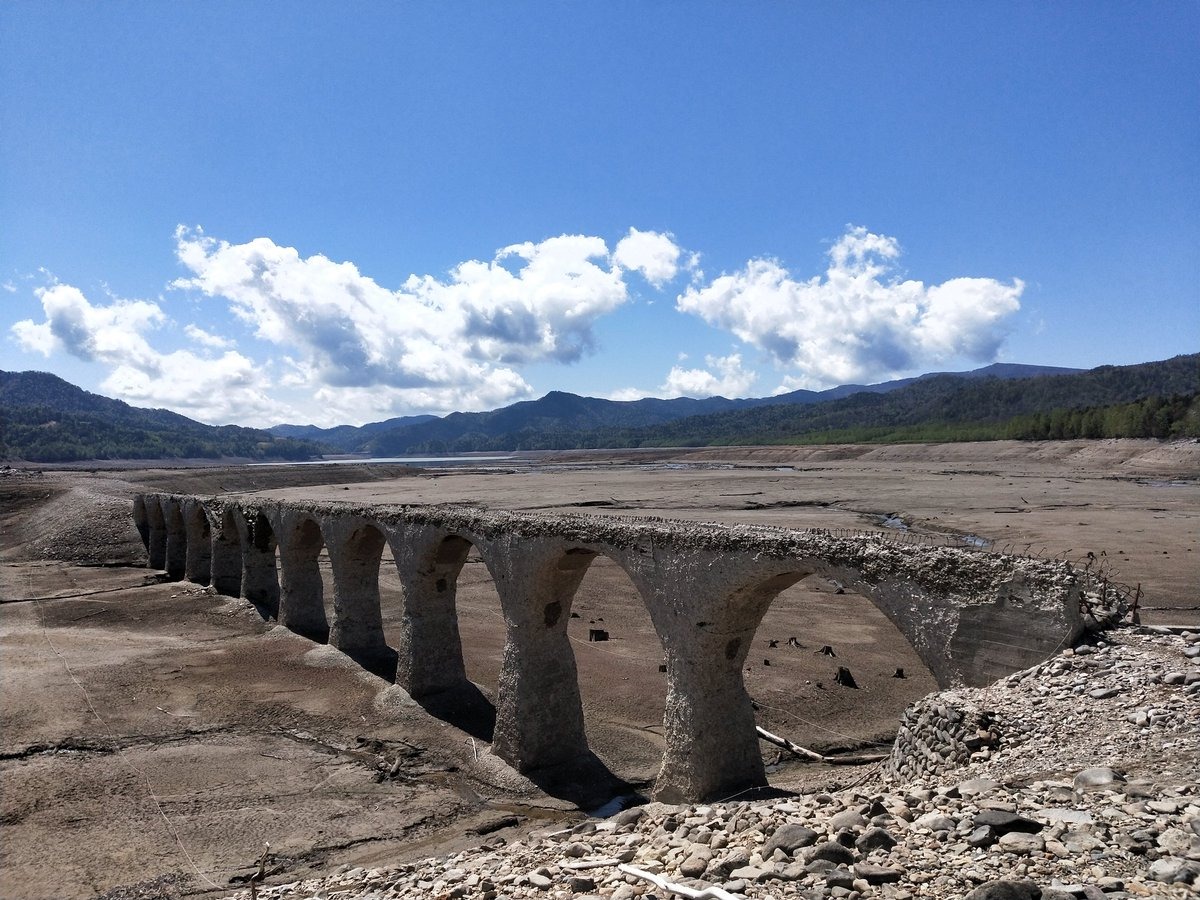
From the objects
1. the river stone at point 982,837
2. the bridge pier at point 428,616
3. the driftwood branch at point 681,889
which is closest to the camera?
the river stone at point 982,837

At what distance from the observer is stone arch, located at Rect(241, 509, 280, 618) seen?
97.8ft

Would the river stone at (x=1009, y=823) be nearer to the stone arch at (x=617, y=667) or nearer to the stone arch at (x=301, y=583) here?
the stone arch at (x=617, y=667)

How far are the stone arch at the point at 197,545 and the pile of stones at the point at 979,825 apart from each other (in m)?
30.7

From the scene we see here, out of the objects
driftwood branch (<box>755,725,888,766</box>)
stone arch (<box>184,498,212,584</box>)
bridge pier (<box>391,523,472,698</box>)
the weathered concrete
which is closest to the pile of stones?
the weathered concrete

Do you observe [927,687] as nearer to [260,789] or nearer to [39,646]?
[260,789]

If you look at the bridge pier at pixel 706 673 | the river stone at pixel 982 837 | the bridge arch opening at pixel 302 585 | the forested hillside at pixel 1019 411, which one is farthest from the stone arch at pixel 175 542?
the forested hillside at pixel 1019 411

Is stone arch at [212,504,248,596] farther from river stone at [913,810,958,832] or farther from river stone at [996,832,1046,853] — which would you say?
river stone at [996,832,1046,853]

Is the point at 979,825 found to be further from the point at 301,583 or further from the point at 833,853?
the point at 301,583

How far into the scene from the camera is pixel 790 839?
661 cm

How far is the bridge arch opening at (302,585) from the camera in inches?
1016

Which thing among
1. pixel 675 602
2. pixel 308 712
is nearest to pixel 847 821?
pixel 675 602

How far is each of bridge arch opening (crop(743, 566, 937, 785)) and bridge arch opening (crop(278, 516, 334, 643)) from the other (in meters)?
15.7

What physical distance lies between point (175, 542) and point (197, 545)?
361cm

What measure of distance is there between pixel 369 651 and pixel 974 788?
19.8m
